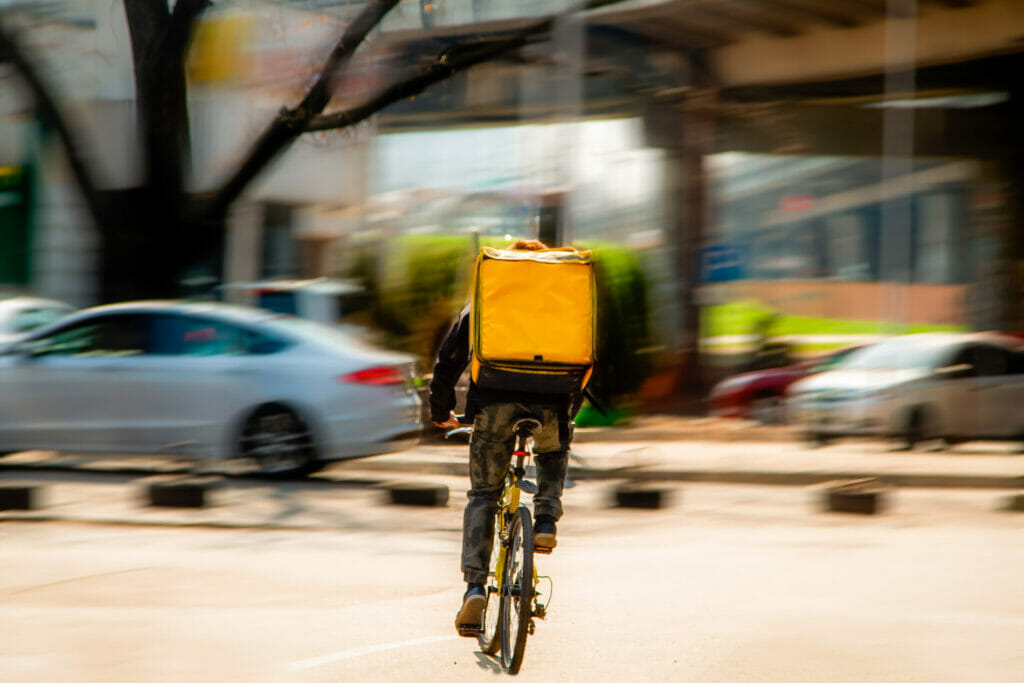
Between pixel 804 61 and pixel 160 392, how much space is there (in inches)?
353

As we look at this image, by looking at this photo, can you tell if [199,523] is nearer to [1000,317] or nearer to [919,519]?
[919,519]

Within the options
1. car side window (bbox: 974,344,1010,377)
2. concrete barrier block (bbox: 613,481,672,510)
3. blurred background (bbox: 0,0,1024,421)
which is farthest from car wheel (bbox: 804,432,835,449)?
concrete barrier block (bbox: 613,481,672,510)

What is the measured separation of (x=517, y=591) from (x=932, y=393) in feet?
32.5

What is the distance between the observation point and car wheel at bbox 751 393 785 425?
1546 cm

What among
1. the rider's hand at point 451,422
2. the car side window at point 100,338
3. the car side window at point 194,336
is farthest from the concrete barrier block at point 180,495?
the rider's hand at point 451,422

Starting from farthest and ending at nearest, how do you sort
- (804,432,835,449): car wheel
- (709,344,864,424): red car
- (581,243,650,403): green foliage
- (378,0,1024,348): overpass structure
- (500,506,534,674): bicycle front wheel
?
(581,243,650,403): green foliage, (709,344,864,424): red car, (378,0,1024,348): overpass structure, (804,432,835,449): car wheel, (500,506,534,674): bicycle front wheel

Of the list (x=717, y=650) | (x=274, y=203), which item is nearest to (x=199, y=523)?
(x=717, y=650)

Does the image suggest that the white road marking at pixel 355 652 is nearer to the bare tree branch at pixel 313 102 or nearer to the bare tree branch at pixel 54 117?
the bare tree branch at pixel 313 102

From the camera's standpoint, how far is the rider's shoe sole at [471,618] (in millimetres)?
4992

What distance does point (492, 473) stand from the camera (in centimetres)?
514

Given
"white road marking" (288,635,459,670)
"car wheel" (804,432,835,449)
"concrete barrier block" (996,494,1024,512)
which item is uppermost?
"white road marking" (288,635,459,670)

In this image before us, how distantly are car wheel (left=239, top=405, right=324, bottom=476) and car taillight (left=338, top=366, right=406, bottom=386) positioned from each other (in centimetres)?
55

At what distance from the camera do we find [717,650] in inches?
209

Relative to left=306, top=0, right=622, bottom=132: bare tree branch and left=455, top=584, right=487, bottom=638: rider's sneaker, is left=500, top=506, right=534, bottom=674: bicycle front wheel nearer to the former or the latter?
left=455, top=584, right=487, bottom=638: rider's sneaker
